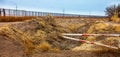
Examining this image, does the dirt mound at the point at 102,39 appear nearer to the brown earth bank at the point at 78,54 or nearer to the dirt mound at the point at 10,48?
the brown earth bank at the point at 78,54

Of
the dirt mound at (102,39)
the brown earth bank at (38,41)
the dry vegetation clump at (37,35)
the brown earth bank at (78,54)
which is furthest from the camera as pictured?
the dirt mound at (102,39)

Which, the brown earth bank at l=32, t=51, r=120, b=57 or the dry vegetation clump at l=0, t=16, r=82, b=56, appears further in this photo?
the dry vegetation clump at l=0, t=16, r=82, b=56

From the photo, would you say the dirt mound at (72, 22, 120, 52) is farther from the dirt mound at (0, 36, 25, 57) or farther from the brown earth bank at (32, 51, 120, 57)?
the dirt mound at (0, 36, 25, 57)

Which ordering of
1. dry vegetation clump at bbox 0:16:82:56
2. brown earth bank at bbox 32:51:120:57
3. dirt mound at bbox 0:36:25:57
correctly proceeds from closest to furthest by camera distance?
dirt mound at bbox 0:36:25:57
brown earth bank at bbox 32:51:120:57
dry vegetation clump at bbox 0:16:82:56

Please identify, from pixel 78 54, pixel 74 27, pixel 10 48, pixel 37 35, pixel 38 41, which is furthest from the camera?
pixel 74 27

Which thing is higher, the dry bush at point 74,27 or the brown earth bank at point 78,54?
the dry bush at point 74,27

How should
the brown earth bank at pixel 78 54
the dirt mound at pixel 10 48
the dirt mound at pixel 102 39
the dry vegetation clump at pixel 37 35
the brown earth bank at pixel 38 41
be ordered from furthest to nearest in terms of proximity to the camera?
the dirt mound at pixel 102 39, the dry vegetation clump at pixel 37 35, the brown earth bank at pixel 78 54, the brown earth bank at pixel 38 41, the dirt mound at pixel 10 48

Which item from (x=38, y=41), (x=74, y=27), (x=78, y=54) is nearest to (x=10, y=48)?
(x=78, y=54)

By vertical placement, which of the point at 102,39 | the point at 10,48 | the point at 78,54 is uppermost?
the point at 10,48

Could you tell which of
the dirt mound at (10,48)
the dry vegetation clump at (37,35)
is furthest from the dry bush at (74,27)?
the dirt mound at (10,48)

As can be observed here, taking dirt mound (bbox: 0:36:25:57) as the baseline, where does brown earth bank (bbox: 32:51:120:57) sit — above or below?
below

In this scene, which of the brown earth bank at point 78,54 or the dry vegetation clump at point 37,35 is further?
the dry vegetation clump at point 37,35

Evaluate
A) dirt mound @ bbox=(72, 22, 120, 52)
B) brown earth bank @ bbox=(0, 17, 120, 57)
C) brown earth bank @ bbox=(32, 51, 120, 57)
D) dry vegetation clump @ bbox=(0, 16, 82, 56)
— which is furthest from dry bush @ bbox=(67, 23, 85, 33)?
brown earth bank @ bbox=(32, 51, 120, 57)

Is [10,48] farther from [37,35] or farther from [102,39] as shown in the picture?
[102,39]
